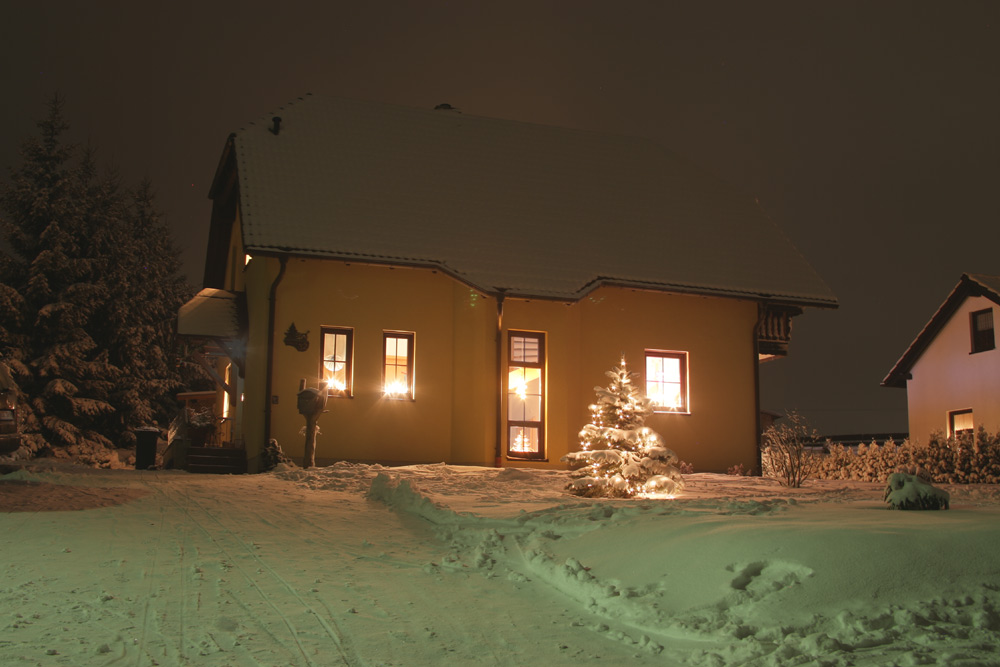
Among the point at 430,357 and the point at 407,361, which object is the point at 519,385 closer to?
the point at 430,357

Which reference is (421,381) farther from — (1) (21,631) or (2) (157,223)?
(2) (157,223)

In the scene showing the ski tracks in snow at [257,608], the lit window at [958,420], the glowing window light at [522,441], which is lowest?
the ski tracks in snow at [257,608]

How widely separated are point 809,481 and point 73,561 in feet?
45.5

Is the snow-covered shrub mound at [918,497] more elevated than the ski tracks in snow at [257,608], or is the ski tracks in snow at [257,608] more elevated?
the snow-covered shrub mound at [918,497]

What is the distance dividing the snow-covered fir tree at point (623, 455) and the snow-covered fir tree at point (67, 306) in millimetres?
21463

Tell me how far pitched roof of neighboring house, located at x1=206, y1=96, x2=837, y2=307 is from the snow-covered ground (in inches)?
348

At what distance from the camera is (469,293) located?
1814 centimetres

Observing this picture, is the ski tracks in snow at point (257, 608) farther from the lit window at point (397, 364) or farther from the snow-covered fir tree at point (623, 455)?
the lit window at point (397, 364)

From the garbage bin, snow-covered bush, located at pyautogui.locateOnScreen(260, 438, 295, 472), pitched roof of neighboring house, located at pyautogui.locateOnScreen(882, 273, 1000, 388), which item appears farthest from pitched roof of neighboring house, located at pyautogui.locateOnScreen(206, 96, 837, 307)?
pitched roof of neighboring house, located at pyautogui.locateOnScreen(882, 273, 1000, 388)

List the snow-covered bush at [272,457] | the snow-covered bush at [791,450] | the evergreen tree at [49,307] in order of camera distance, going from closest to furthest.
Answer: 1. the snow-covered bush at [791,450]
2. the snow-covered bush at [272,457]
3. the evergreen tree at [49,307]

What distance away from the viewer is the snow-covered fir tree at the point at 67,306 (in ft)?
93.9

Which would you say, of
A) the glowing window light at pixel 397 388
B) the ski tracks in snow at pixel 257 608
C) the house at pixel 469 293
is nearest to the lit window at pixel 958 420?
the house at pixel 469 293

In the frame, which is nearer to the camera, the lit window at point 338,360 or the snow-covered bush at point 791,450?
the snow-covered bush at point 791,450

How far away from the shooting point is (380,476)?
12.6 metres
